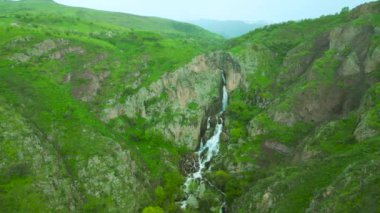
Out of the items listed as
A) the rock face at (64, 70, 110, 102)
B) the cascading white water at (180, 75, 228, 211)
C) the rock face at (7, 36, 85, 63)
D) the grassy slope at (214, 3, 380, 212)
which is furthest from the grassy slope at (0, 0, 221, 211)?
the grassy slope at (214, 3, 380, 212)

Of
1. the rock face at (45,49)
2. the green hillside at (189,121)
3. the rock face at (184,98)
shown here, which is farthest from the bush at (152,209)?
the rock face at (45,49)

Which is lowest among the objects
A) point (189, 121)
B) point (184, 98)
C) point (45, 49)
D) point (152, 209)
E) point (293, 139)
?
point (152, 209)

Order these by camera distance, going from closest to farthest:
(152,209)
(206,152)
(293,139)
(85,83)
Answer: (152,209), (293,139), (206,152), (85,83)

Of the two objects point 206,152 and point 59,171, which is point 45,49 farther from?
point 206,152

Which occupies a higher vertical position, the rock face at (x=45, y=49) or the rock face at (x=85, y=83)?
the rock face at (x=45, y=49)

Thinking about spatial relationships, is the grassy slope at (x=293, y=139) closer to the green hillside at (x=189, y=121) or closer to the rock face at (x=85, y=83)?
the green hillside at (x=189, y=121)

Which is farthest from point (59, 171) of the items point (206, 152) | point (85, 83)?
point (85, 83)

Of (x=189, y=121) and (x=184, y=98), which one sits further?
(x=184, y=98)

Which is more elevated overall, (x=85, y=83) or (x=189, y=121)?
(x=85, y=83)
